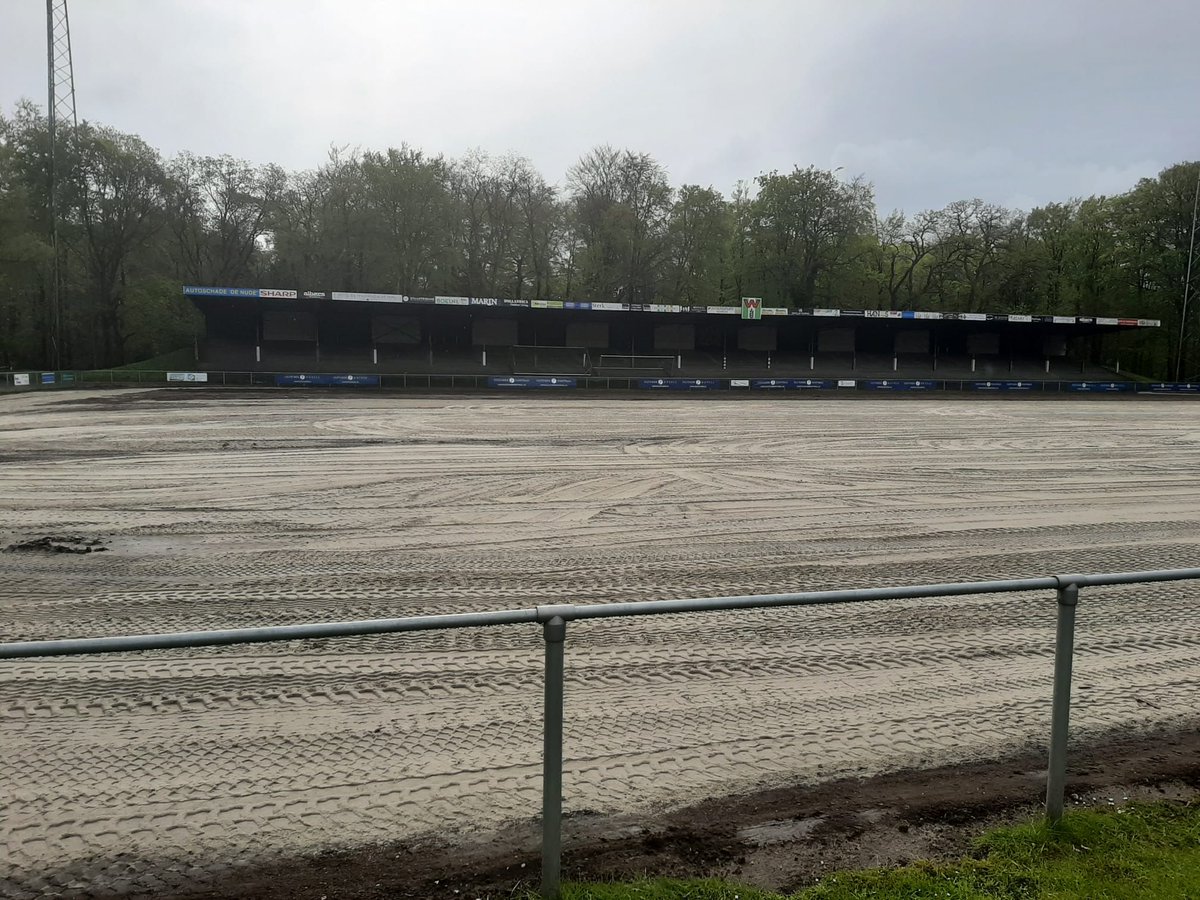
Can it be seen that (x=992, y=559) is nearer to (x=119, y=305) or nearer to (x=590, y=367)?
(x=590, y=367)

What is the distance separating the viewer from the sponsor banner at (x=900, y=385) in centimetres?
4534

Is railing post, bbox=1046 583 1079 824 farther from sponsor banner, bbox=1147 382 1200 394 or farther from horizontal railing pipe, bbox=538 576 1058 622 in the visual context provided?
sponsor banner, bbox=1147 382 1200 394

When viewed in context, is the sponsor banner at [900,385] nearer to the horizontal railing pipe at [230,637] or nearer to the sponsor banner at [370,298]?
the sponsor banner at [370,298]

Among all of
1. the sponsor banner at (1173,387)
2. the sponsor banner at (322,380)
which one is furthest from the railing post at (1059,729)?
the sponsor banner at (1173,387)

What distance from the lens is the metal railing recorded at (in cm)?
246

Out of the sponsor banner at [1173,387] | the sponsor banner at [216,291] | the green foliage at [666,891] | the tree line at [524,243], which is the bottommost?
the green foliage at [666,891]

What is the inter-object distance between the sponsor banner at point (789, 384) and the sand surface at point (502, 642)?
2784cm

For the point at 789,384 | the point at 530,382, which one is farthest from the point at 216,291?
the point at 789,384

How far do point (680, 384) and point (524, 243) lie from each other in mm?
21273

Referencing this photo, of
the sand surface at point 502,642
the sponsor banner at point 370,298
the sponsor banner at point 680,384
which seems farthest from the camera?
the sponsor banner at point 370,298

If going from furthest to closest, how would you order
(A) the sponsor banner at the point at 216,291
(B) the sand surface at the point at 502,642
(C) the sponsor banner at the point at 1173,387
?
(C) the sponsor banner at the point at 1173,387 < (A) the sponsor banner at the point at 216,291 < (B) the sand surface at the point at 502,642

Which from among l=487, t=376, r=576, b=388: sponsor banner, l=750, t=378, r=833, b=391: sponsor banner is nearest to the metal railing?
l=487, t=376, r=576, b=388: sponsor banner

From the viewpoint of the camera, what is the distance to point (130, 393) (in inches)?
1297

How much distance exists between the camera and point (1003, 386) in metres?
48.5
